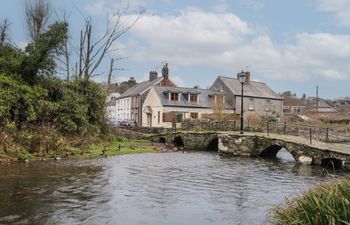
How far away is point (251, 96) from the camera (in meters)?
59.5

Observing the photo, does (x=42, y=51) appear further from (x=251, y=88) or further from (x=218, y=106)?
(x=251, y=88)

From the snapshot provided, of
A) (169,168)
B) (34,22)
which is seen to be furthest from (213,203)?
(34,22)

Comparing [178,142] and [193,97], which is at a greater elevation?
[193,97]

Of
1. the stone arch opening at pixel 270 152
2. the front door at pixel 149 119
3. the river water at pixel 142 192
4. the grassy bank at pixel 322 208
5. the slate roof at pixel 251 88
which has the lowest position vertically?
the river water at pixel 142 192

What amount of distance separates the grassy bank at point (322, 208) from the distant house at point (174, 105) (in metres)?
45.7

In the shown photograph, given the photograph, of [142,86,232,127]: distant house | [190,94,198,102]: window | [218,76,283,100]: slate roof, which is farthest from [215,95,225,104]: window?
[190,94,198,102]: window

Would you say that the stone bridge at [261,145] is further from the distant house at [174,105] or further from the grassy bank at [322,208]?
the distant house at [174,105]

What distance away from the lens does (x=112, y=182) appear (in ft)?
44.9

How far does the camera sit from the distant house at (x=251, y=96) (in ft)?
192

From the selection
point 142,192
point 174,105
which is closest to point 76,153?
point 142,192

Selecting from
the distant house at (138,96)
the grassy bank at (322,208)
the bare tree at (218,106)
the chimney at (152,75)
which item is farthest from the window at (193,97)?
the grassy bank at (322,208)

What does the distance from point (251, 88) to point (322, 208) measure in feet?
189

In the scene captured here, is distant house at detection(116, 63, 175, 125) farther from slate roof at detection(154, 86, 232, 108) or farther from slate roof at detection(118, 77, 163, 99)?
slate roof at detection(154, 86, 232, 108)

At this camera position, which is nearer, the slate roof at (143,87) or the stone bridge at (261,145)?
the stone bridge at (261,145)
